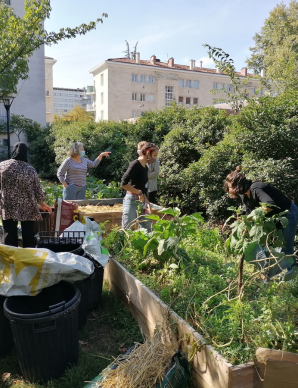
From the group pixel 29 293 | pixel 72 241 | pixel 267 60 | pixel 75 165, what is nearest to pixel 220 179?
pixel 75 165

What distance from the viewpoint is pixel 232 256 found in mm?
4531

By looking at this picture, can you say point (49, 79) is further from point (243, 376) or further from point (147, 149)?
point (243, 376)

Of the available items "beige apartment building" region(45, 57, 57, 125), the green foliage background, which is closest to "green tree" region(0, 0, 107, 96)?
the green foliage background

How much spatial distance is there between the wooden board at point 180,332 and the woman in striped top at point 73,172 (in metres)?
2.82

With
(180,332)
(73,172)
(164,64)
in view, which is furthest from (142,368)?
(164,64)

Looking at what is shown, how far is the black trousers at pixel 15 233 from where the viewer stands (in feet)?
15.5

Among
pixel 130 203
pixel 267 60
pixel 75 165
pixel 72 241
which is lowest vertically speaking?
pixel 72 241

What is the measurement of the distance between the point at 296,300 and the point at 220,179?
3852 mm

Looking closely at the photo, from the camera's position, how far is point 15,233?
15.7ft

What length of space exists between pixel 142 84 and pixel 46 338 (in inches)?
2116

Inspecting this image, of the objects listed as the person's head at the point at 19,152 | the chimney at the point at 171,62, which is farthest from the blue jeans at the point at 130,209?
the chimney at the point at 171,62

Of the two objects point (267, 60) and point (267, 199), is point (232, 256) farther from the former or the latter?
point (267, 60)

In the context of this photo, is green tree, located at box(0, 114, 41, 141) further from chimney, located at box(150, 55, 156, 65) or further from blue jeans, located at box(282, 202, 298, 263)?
chimney, located at box(150, 55, 156, 65)

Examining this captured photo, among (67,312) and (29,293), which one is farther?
(29,293)
